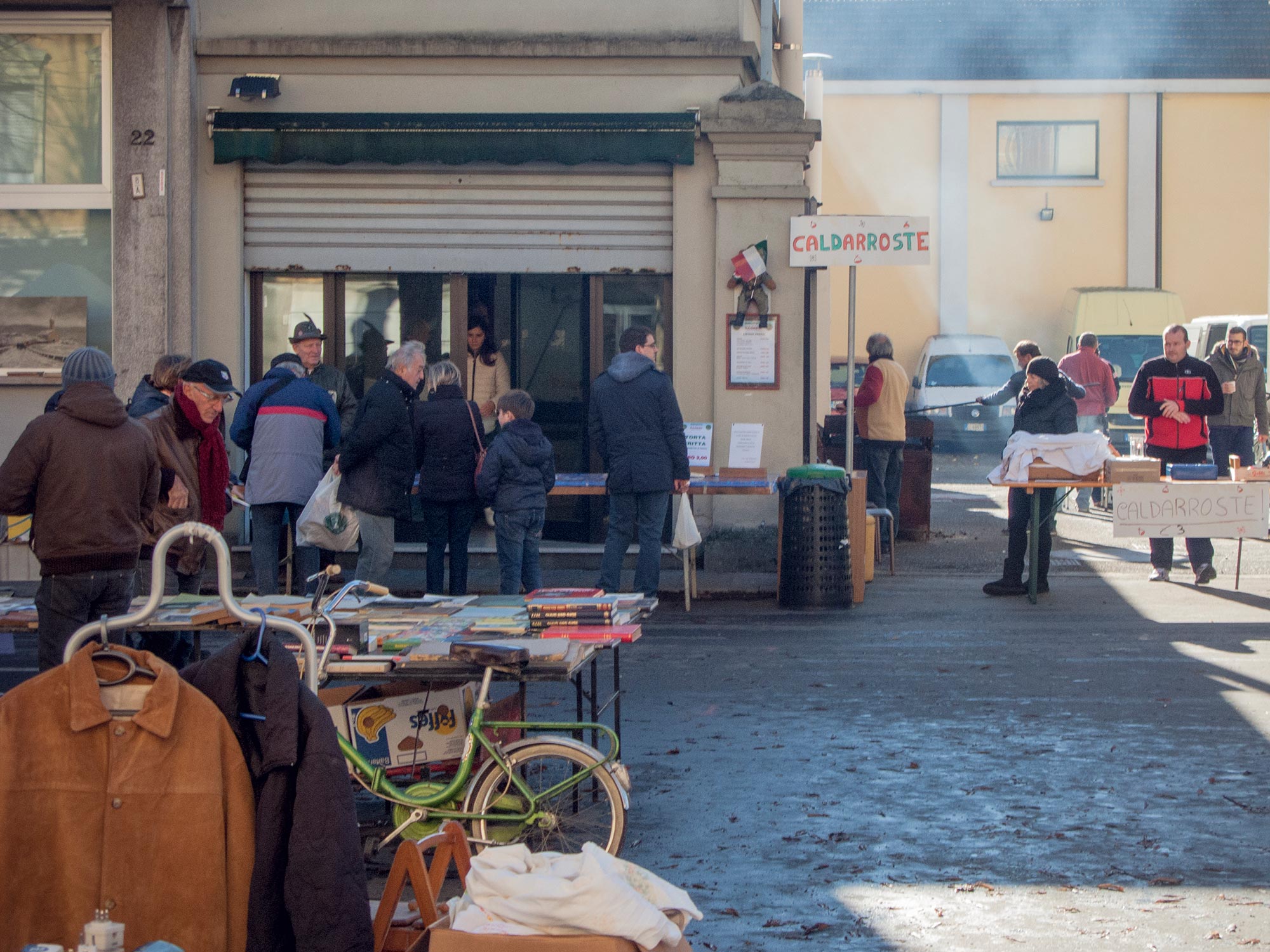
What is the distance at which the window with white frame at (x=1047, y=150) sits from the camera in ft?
106

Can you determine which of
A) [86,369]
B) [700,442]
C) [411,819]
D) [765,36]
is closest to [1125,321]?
[765,36]

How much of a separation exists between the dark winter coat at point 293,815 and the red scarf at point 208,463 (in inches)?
190

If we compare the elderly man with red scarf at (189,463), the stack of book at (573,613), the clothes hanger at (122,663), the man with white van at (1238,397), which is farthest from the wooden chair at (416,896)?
the man with white van at (1238,397)

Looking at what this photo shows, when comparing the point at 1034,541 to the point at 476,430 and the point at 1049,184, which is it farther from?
the point at 1049,184

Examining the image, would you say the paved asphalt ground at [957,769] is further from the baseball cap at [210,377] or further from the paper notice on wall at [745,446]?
the baseball cap at [210,377]

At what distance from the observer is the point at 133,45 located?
42.7 ft

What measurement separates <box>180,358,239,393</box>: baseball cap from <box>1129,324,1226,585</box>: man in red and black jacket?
7.88 meters

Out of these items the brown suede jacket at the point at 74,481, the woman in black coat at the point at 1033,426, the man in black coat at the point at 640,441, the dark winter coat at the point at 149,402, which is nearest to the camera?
the brown suede jacket at the point at 74,481

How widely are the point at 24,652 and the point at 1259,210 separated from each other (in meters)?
28.0

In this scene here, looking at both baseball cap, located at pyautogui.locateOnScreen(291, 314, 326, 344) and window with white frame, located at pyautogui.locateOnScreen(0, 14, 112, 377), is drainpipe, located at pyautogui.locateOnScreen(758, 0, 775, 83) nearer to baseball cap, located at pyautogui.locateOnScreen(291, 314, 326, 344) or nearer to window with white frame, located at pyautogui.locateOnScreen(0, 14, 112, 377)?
baseball cap, located at pyautogui.locateOnScreen(291, 314, 326, 344)

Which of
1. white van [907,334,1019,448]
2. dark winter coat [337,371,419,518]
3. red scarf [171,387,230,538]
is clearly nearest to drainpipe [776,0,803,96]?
white van [907,334,1019,448]

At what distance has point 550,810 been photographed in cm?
568

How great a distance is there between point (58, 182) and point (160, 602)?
10619mm

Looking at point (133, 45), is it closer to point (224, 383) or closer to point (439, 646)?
point (224, 383)
